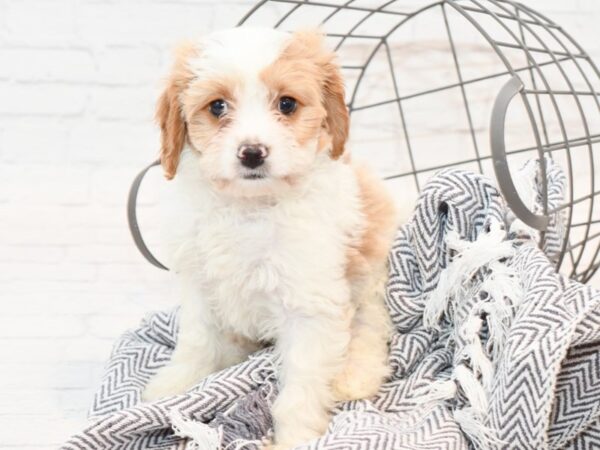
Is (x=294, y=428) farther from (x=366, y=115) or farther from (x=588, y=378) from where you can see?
(x=366, y=115)

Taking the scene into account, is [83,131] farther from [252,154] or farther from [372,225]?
[252,154]

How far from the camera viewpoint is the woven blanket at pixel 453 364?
1998 mm

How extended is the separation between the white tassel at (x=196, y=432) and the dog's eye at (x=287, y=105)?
0.85 metres

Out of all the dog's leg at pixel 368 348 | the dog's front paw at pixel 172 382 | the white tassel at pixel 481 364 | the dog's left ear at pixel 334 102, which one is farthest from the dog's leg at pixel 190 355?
the white tassel at pixel 481 364

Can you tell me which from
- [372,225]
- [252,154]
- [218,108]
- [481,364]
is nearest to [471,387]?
[481,364]

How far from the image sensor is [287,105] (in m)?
2.20

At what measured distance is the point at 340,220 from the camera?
2.37 meters

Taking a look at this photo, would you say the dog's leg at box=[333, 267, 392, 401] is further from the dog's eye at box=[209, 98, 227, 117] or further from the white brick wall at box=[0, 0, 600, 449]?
the white brick wall at box=[0, 0, 600, 449]

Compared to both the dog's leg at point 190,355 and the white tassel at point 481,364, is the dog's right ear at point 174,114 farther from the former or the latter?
the white tassel at point 481,364

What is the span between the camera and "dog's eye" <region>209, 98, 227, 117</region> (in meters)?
2.18

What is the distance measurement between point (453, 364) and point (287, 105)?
34.5 inches

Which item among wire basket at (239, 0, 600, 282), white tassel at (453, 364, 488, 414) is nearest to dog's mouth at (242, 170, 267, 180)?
white tassel at (453, 364, 488, 414)

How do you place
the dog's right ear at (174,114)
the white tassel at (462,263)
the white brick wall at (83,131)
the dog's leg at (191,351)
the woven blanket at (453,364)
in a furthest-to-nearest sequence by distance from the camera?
the white brick wall at (83,131) < the dog's leg at (191,351) < the white tassel at (462,263) < the dog's right ear at (174,114) < the woven blanket at (453,364)

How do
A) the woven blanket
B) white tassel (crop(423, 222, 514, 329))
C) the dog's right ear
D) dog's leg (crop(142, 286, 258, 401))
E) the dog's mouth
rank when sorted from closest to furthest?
the woven blanket → the dog's mouth → the dog's right ear → white tassel (crop(423, 222, 514, 329)) → dog's leg (crop(142, 286, 258, 401))
